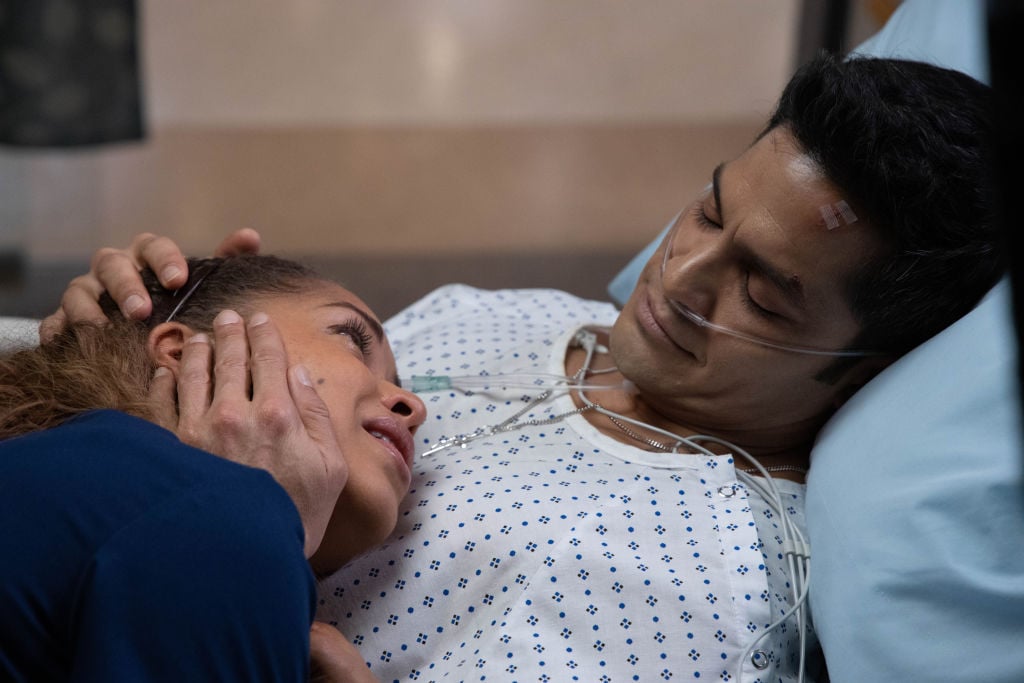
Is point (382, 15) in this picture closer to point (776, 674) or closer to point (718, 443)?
point (718, 443)

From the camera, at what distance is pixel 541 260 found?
3.15 m

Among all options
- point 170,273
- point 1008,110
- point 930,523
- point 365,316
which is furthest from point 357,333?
point 1008,110

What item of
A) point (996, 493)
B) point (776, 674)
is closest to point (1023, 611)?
point (996, 493)

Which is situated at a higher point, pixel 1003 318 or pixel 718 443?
pixel 1003 318

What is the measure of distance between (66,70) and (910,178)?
245cm

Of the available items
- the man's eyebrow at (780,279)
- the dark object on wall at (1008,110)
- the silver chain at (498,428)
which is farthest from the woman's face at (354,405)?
the dark object on wall at (1008,110)

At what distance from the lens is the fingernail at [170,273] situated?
1.31 meters

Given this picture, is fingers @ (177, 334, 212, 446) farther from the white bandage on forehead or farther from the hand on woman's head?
the white bandage on forehead

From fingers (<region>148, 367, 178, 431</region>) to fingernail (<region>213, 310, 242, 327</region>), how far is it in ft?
0.25

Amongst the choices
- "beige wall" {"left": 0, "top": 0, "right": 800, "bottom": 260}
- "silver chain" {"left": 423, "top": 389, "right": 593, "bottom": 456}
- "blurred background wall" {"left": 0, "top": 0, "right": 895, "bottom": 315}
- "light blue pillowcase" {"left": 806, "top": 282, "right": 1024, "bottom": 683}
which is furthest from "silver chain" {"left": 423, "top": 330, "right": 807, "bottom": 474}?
"beige wall" {"left": 0, "top": 0, "right": 800, "bottom": 260}

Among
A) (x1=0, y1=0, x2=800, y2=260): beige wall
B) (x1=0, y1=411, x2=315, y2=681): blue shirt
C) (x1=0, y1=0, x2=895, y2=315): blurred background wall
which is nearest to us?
(x1=0, y1=411, x2=315, y2=681): blue shirt

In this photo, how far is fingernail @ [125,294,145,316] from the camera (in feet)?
4.15

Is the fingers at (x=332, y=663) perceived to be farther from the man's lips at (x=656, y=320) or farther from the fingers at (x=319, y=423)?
the man's lips at (x=656, y=320)

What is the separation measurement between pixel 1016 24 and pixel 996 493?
0.79m
